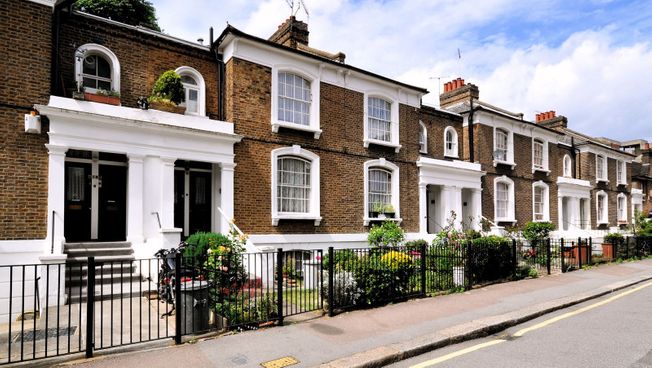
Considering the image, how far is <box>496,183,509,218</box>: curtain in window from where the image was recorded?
20903 mm

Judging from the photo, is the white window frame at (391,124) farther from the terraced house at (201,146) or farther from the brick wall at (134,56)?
the brick wall at (134,56)

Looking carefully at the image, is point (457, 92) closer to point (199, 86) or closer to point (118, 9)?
point (199, 86)

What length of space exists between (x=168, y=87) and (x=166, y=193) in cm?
292

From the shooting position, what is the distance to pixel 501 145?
70.2 ft

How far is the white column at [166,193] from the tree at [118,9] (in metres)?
14.3

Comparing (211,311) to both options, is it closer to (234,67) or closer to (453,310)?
(453,310)

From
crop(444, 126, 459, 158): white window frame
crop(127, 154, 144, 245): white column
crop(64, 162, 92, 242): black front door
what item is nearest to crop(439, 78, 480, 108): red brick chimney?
crop(444, 126, 459, 158): white window frame

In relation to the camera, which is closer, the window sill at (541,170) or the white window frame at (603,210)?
the window sill at (541,170)

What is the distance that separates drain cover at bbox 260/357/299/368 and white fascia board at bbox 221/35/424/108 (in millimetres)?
9446

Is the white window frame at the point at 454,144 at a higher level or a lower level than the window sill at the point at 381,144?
higher

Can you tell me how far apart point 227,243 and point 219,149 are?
10.3 ft

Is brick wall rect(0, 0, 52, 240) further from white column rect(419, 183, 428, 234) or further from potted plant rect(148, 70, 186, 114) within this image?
white column rect(419, 183, 428, 234)

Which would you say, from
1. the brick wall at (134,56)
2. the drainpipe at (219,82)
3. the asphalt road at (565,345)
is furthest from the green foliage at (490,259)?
the brick wall at (134,56)

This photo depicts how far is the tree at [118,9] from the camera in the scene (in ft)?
74.1
